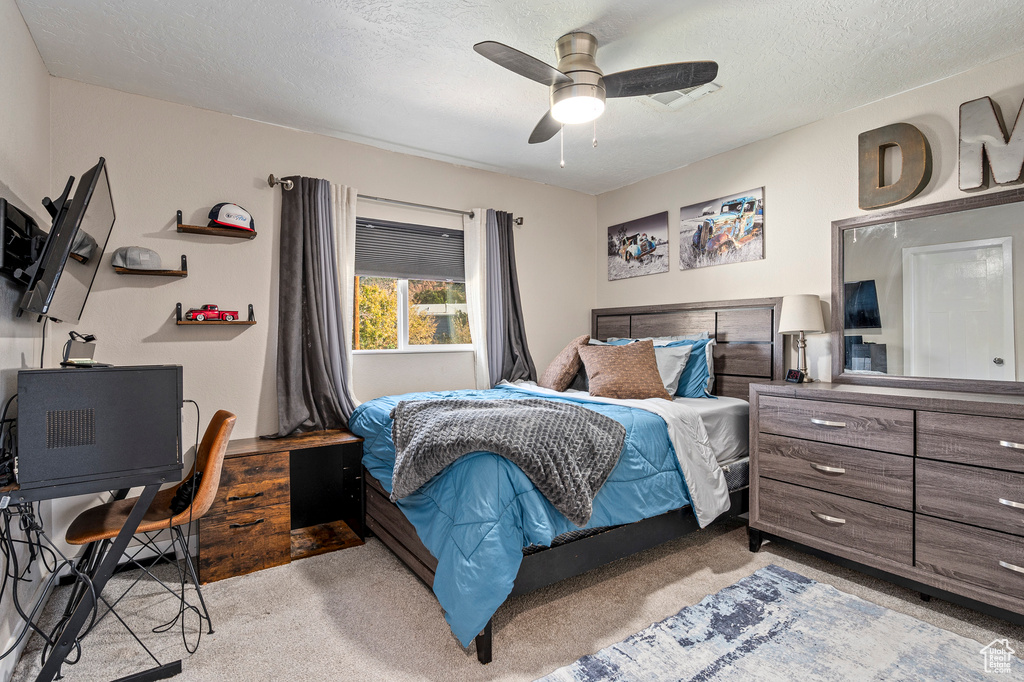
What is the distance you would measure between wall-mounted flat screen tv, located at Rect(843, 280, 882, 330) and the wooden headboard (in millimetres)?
397

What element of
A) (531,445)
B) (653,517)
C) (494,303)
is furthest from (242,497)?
(494,303)

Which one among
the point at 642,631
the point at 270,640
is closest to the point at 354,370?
the point at 270,640

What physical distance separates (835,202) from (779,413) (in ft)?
4.47

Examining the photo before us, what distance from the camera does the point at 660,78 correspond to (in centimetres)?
214

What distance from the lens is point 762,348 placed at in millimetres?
3365

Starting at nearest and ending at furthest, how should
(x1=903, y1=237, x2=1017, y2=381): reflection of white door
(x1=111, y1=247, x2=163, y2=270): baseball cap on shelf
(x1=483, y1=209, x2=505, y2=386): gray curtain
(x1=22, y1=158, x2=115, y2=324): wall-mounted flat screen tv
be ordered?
1. (x1=22, y1=158, x2=115, y2=324): wall-mounted flat screen tv
2. (x1=903, y1=237, x2=1017, y2=381): reflection of white door
3. (x1=111, y1=247, x2=163, y2=270): baseball cap on shelf
4. (x1=483, y1=209, x2=505, y2=386): gray curtain

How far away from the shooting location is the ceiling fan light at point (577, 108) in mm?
2195

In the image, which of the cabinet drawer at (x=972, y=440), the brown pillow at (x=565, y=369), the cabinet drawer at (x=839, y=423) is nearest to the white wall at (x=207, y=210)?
the brown pillow at (x=565, y=369)

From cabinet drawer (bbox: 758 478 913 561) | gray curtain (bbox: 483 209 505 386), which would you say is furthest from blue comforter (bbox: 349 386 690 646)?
gray curtain (bbox: 483 209 505 386)

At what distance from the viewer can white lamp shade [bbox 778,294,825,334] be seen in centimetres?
295

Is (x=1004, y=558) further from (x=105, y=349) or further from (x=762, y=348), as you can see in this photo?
(x=105, y=349)

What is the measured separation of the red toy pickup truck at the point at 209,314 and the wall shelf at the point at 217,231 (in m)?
0.41

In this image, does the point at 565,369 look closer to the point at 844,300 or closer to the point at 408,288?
the point at 408,288

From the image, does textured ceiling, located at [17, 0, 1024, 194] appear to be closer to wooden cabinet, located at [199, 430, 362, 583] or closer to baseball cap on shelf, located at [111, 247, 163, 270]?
baseball cap on shelf, located at [111, 247, 163, 270]
